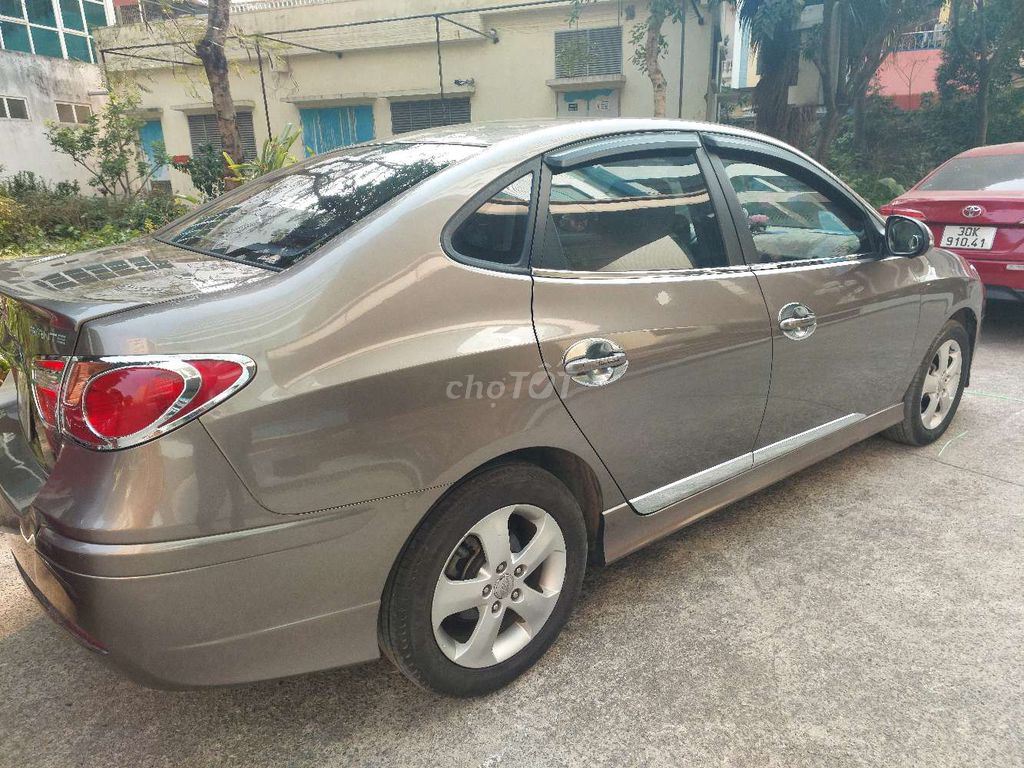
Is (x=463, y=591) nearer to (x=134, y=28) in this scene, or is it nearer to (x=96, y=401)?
(x=96, y=401)

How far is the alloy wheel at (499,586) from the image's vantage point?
189cm

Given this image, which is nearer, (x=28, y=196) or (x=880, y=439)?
(x=880, y=439)

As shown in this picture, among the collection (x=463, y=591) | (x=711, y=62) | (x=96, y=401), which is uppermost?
(x=711, y=62)

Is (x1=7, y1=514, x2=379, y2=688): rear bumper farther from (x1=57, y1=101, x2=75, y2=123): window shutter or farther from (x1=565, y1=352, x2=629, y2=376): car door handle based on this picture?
(x1=57, y1=101, x2=75, y2=123): window shutter

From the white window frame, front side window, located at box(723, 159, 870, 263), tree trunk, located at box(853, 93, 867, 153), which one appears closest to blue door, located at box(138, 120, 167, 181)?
the white window frame

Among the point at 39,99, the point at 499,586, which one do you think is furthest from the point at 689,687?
the point at 39,99

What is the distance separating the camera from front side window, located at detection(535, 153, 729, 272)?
2.08m

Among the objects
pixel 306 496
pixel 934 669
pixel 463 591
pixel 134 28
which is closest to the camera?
pixel 306 496

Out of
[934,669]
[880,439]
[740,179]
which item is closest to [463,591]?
[934,669]

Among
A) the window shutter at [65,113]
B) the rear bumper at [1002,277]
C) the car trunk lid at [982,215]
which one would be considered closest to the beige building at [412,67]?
the window shutter at [65,113]

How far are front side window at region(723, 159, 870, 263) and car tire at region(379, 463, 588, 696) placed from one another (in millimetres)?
1262

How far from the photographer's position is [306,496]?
5.11 feet

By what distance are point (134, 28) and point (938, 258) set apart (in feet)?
72.6

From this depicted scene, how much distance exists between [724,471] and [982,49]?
1721 cm
